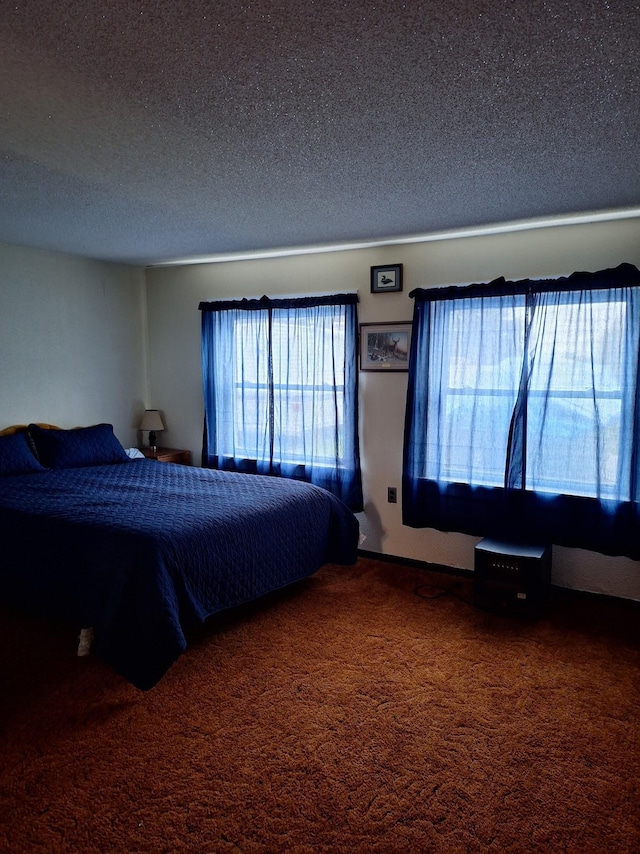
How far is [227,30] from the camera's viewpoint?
1.51m

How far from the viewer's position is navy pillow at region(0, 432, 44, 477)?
4008 mm

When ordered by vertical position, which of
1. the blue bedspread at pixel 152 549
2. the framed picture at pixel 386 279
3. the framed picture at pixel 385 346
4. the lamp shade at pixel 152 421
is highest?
the framed picture at pixel 386 279

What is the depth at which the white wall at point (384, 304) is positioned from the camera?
3543 millimetres

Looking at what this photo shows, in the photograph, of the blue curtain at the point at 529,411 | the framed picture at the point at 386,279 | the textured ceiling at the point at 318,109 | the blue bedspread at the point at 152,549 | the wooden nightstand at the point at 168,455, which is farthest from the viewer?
the wooden nightstand at the point at 168,455

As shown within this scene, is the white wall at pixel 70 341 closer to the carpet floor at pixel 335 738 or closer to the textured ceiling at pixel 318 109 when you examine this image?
the textured ceiling at pixel 318 109

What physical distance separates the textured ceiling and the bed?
164 centimetres

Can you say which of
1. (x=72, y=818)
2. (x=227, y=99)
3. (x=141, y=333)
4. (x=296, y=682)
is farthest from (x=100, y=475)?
(x=227, y=99)

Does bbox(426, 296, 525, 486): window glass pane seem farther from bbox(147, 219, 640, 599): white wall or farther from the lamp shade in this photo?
the lamp shade

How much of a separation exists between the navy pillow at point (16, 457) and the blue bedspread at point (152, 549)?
0.21 meters

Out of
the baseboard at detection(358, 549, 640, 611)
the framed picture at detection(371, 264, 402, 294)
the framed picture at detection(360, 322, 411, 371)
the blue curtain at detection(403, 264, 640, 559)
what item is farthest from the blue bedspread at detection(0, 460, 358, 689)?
the framed picture at detection(371, 264, 402, 294)

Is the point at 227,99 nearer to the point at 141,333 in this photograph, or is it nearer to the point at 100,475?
the point at 100,475

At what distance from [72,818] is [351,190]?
9.22 ft

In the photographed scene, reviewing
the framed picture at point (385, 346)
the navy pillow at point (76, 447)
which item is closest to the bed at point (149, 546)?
the navy pillow at point (76, 447)

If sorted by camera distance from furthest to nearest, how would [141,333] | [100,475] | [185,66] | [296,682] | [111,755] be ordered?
1. [141,333]
2. [100,475]
3. [296,682]
4. [111,755]
5. [185,66]
